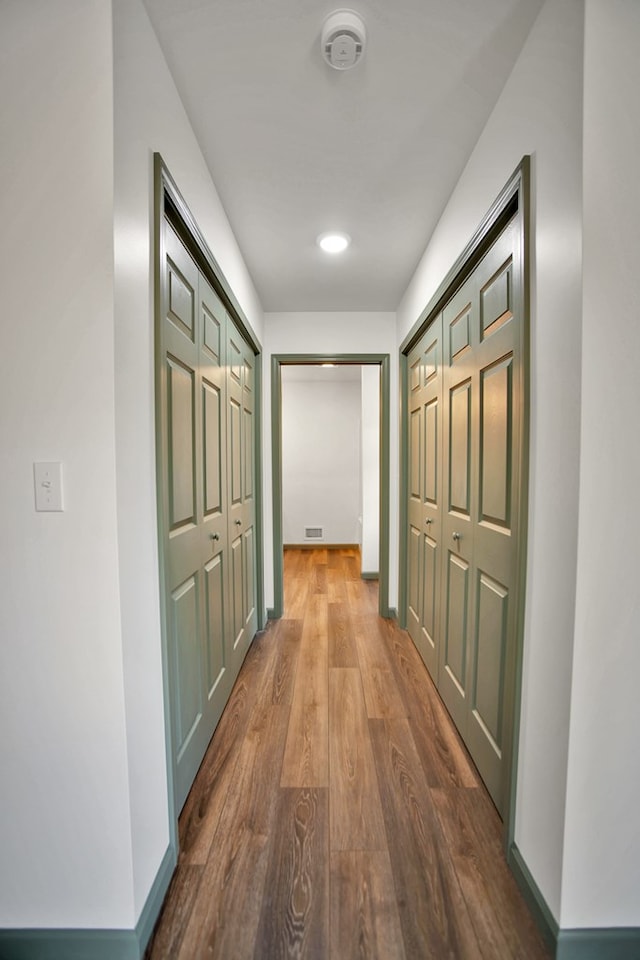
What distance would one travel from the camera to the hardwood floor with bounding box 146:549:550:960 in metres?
1.06

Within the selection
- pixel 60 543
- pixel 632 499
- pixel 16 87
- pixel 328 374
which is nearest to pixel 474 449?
pixel 632 499

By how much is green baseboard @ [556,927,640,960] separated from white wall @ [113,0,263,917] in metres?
1.03

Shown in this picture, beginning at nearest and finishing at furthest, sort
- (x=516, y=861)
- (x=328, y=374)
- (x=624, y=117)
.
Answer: (x=624, y=117), (x=516, y=861), (x=328, y=374)

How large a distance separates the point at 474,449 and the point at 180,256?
4.33 feet

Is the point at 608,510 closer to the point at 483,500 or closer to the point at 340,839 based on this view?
the point at 483,500

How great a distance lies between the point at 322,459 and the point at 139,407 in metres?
5.07

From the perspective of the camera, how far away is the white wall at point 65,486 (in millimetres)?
922

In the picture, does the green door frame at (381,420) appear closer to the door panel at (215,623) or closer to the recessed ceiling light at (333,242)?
the recessed ceiling light at (333,242)

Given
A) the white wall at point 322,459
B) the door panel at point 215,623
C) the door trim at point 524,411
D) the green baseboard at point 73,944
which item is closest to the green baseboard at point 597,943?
the door trim at point 524,411

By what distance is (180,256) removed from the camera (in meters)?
1.46

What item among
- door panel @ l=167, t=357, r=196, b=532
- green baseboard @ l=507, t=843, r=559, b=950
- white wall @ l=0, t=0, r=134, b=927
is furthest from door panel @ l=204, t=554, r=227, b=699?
green baseboard @ l=507, t=843, r=559, b=950

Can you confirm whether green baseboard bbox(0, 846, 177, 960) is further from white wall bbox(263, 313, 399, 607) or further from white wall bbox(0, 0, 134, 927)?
white wall bbox(263, 313, 399, 607)

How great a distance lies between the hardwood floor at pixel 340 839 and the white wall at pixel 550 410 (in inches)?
9.4

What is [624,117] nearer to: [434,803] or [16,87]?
[16,87]
